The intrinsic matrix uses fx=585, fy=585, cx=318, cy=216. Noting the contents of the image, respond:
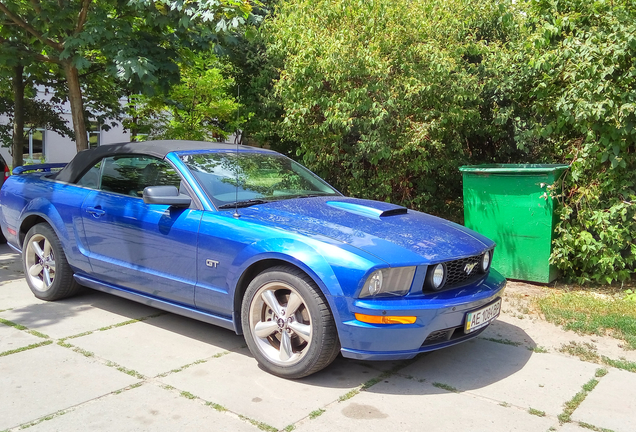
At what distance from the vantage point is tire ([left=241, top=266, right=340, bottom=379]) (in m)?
3.62

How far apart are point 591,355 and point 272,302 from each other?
243 centimetres

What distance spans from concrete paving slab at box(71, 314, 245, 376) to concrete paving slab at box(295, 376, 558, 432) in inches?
49.6

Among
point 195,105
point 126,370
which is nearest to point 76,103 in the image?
point 195,105

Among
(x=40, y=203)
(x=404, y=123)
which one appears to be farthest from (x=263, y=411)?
(x=404, y=123)

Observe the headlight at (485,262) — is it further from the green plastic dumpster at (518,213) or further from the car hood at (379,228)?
the green plastic dumpster at (518,213)

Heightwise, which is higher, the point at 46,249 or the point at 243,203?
the point at 243,203

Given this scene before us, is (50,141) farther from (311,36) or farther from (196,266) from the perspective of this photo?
(196,266)

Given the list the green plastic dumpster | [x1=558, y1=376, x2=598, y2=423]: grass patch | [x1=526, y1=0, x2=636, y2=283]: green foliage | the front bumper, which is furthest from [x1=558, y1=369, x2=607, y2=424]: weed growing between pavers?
the green plastic dumpster

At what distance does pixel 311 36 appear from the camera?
7320mm

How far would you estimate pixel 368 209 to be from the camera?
14.9ft

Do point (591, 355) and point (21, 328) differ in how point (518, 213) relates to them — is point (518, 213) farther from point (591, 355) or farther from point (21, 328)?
point (21, 328)

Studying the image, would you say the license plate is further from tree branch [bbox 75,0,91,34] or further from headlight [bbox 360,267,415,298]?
tree branch [bbox 75,0,91,34]

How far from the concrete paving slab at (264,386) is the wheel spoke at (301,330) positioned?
32 centimetres

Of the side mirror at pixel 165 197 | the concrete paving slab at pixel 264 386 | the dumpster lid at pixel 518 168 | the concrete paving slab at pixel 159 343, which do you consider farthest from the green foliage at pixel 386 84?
the concrete paving slab at pixel 264 386
